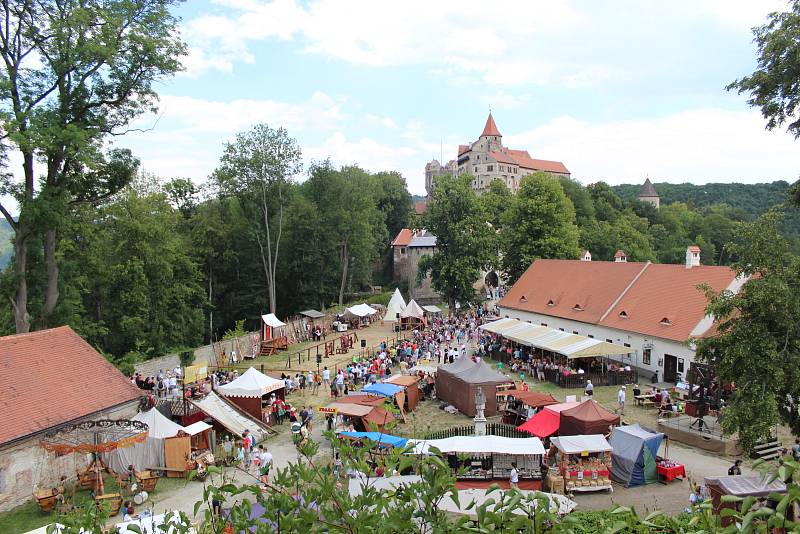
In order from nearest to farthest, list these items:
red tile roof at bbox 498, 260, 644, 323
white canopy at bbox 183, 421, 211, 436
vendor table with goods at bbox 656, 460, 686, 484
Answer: vendor table with goods at bbox 656, 460, 686, 484 → white canopy at bbox 183, 421, 211, 436 → red tile roof at bbox 498, 260, 644, 323

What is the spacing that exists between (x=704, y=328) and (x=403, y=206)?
56164mm

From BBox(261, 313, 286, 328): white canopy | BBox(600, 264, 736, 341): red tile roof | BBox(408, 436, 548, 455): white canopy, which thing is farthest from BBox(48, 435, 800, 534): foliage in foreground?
BBox(261, 313, 286, 328): white canopy

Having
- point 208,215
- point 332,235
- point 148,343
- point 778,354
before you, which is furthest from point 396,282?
point 778,354

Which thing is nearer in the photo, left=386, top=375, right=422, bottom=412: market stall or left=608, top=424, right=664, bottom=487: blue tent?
left=608, top=424, right=664, bottom=487: blue tent

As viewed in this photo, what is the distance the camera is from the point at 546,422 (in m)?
16.8

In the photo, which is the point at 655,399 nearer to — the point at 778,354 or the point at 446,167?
the point at 778,354

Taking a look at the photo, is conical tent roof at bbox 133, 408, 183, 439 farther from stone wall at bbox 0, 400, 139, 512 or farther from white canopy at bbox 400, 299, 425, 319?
white canopy at bbox 400, 299, 425, 319

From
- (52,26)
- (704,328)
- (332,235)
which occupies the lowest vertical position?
(704,328)

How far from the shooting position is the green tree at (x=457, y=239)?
43.9 meters

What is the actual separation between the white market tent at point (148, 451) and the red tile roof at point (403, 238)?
54531 mm

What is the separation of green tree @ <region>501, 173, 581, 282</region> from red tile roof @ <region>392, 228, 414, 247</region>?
24236mm

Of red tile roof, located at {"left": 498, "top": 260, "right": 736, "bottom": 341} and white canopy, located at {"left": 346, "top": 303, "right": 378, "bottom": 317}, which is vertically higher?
red tile roof, located at {"left": 498, "top": 260, "right": 736, "bottom": 341}

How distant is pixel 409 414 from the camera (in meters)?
21.2

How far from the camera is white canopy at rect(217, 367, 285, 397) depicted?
2017 centimetres
